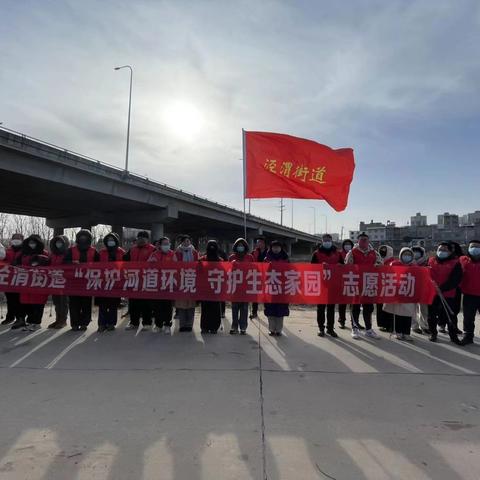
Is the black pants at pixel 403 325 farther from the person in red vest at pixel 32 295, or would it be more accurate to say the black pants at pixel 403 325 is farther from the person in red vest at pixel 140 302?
the person in red vest at pixel 32 295

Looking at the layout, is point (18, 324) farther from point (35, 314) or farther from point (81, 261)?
point (81, 261)

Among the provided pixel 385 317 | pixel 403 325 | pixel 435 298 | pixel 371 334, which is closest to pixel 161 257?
pixel 371 334

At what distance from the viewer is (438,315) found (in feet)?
24.3

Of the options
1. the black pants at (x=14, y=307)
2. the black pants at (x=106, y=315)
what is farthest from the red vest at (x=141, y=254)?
the black pants at (x=14, y=307)

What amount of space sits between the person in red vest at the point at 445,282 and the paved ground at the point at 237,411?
0.49m

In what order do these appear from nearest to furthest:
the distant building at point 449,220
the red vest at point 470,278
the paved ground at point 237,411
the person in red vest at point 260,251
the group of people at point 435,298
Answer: the paved ground at point 237,411, the red vest at point 470,278, the group of people at point 435,298, the person in red vest at point 260,251, the distant building at point 449,220

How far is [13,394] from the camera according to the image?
426cm

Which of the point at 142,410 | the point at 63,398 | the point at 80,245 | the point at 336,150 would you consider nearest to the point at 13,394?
the point at 63,398

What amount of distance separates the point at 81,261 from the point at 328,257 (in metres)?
4.73

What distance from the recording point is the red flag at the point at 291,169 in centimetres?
790

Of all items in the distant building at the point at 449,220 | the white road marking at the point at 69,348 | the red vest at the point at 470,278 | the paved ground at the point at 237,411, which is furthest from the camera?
the distant building at the point at 449,220

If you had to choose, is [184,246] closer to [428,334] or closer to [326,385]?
[326,385]

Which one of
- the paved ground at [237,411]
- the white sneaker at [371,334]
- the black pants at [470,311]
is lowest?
the paved ground at [237,411]

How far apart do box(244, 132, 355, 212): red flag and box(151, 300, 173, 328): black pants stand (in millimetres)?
2666
